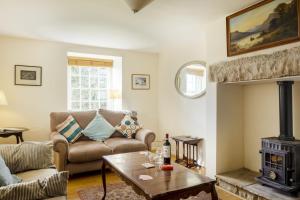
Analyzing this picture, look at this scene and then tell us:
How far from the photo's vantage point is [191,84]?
4.23m

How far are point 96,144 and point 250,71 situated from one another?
8.13ft

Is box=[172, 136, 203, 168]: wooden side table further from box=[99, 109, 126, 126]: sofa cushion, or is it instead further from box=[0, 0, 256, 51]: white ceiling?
box=[0, 0, 256, 51]: white ceiling

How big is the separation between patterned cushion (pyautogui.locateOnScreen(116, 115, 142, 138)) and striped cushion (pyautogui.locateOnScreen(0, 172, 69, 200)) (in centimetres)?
272

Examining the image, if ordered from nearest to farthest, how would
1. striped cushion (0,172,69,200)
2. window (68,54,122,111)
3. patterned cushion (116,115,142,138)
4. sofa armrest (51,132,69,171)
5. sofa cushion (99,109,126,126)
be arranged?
striped cushion (0,172,69,200), sofa armrest (51,132,69,171), patterned cushion (116,115,142,138), sofa cushion (99,109,126,126), window (68,54,122,111)

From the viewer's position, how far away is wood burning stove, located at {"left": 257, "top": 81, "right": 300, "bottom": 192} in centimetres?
231

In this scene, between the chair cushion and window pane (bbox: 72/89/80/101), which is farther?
window pane (bbox: 72/89/80/101)

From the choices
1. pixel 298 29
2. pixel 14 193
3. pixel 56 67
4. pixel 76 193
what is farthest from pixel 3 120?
pixel 298 29

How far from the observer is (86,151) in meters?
3.24

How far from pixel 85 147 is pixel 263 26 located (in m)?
2.89

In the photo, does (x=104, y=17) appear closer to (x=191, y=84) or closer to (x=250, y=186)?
(x=191, y=84)

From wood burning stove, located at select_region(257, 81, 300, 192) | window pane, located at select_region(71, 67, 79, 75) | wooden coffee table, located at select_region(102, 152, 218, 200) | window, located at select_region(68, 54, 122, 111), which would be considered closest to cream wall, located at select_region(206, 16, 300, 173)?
wood burning stove, located at select_region(257, 81, 300, 192)

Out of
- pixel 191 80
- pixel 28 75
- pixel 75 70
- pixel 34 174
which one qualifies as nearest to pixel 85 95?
pixel 75 70

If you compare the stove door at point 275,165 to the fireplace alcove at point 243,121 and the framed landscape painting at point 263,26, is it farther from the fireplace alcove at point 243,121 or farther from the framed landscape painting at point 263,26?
the framed landscape painting at point 263,26

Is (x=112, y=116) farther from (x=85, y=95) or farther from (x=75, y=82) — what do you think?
(x=75, y=82)
